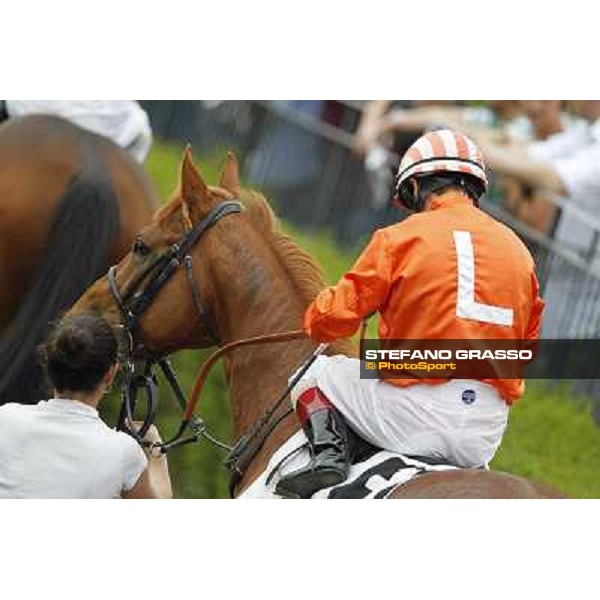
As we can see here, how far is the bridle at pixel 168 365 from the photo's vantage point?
5117mm

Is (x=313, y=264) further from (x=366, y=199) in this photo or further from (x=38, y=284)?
(x=366, y=199)

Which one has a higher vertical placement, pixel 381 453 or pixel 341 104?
pixel 341 104

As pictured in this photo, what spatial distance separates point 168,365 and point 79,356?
1.10m

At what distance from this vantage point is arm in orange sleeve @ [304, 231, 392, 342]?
14.8ft

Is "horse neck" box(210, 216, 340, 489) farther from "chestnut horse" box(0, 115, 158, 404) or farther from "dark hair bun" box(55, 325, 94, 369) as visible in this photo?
"chestnut horse" box(0, 115, 158, 404)

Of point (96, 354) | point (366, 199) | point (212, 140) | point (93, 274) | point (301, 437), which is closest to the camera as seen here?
point (96, 354)

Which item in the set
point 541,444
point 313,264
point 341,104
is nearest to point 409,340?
point 313,264

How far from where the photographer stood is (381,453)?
4.70 m

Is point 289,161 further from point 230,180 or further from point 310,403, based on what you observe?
point 310,403

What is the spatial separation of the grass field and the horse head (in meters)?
0.64

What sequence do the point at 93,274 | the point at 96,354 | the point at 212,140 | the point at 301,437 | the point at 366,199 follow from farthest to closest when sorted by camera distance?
the point at 366,199
the point at 212,140
the point at 93,274
the point at 301,437
the point at 96,354

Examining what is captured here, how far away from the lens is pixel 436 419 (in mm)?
4609

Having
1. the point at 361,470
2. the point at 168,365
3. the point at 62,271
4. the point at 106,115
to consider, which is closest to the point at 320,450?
the point at 361,470

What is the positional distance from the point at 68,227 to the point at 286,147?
152 cm
